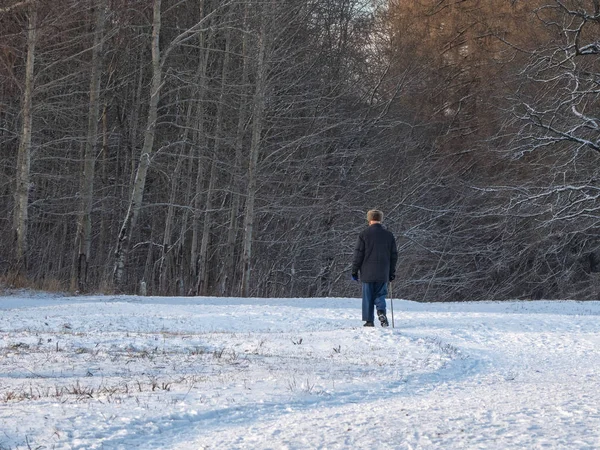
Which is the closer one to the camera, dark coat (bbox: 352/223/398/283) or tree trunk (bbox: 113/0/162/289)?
dark coat (bbox: 352/223/398/283)

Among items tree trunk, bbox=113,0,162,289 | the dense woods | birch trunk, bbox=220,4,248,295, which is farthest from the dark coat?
birch trunk, bbox=220,4,248,295

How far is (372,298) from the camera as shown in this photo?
1266 cm

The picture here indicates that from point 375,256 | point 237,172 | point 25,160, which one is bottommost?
point 375,256

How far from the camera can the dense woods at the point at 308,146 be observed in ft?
87.1

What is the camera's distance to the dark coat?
12555 millimetres

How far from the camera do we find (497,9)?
130ft

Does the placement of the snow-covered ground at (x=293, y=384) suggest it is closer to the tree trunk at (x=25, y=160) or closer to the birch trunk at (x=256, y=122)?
the tree trunk at (x=25, y=160)

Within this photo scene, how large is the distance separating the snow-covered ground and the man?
0.61 meters

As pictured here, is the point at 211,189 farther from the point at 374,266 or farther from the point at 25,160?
the point at 374,266

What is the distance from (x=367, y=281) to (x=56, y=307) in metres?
7.15

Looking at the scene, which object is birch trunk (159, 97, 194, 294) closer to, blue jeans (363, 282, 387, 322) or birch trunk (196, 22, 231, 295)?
birch trunk (196, 22, 231, 295)

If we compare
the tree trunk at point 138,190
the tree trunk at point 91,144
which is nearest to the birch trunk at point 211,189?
the tree trunk at point 138,190

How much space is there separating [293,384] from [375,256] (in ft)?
18.7

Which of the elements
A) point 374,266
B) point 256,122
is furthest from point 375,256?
point 256,122
